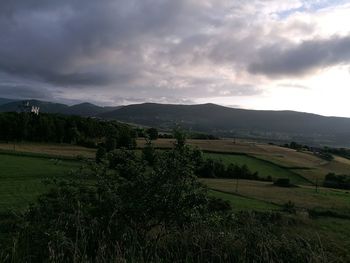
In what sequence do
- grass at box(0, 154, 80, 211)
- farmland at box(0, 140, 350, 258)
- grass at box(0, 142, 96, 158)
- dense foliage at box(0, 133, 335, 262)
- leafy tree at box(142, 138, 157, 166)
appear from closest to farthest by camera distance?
dense foliage at box(0, 133, 335, 262) < leafy tree at box(142, 138, 157, 166) < farmland at box(0, 140, 350, 258) < grass at box(0, 154, 80, 211) < grass at box(0, 142, 96, 158)

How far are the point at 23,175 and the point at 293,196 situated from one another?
40026 mm

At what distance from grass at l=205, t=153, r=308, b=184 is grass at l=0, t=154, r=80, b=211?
31.8m

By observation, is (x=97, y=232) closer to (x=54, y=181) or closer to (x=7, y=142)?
(x=54, y=181)

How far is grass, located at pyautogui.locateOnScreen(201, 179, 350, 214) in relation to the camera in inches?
2121

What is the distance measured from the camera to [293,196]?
2413 inches

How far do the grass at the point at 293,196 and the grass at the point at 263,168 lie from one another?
12.5 meters

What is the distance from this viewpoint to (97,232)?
7379 millimetres

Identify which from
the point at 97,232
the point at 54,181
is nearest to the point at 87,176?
the point at 54,181

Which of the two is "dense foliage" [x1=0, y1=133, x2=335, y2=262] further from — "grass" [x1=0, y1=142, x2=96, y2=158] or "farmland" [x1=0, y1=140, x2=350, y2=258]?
"grass" [x1=0, y1=142, x2=96, y2=158]

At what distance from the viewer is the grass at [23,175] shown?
134 ft

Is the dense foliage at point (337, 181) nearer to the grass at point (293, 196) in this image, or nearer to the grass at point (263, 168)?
the grass at point (263, 168)

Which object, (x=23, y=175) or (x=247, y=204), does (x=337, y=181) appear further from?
(x=23, y=175)

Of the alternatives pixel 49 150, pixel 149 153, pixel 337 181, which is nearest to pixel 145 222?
pixel 149 153

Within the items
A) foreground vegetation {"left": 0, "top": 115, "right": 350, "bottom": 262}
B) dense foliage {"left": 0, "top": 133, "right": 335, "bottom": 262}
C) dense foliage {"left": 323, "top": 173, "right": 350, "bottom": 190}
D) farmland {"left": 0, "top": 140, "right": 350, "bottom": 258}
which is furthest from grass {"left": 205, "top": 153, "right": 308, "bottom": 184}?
dense foliage {"left": 0, "top": 133, "right": 335, "bottom": 262}
